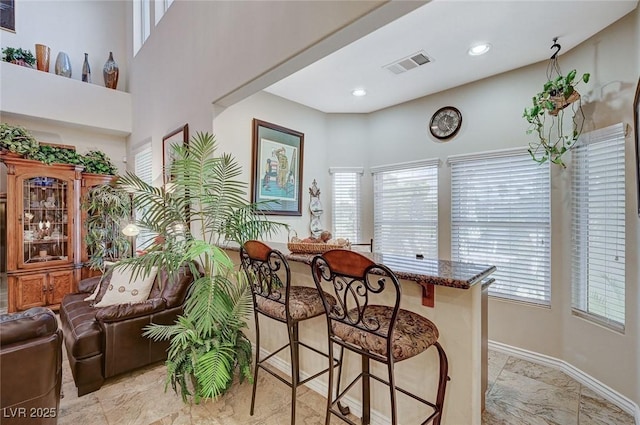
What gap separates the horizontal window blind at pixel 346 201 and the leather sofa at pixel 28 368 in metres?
3.28

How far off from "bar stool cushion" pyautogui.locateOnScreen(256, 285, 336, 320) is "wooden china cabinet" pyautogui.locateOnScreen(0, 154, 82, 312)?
3.76 meters

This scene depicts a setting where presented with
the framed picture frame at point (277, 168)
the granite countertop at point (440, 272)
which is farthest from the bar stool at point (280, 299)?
the framed picture frame at point (277, 168)

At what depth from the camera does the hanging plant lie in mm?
2428

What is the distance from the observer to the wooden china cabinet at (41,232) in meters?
3.71

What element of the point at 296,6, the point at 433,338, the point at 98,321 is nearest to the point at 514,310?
the point at 433,338

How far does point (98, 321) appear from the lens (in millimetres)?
2283

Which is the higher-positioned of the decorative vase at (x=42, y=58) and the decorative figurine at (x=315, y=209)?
the decorative vase at (x=42, y=58)

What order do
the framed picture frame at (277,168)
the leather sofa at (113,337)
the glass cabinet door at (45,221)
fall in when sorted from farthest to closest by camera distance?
the glass cabinet door at (45,221)
the framed picture frame at (277,168)
the leather sofa at (113,337)

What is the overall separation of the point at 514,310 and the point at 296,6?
3.37 meters

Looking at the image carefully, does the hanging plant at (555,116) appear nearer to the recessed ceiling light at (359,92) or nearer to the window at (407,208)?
the window at (407,208)

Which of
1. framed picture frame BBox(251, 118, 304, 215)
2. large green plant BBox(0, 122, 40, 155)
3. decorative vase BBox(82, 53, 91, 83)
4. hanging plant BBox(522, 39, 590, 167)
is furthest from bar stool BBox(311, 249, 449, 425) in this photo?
decorative vase BBox(82, 53, 91, 83)

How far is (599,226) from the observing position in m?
2.38

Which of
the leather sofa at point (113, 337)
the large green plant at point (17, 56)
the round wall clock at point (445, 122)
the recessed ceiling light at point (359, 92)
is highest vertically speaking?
the large green plant at point (17, 56)

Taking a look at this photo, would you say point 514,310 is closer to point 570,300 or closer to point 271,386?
point 570,300
